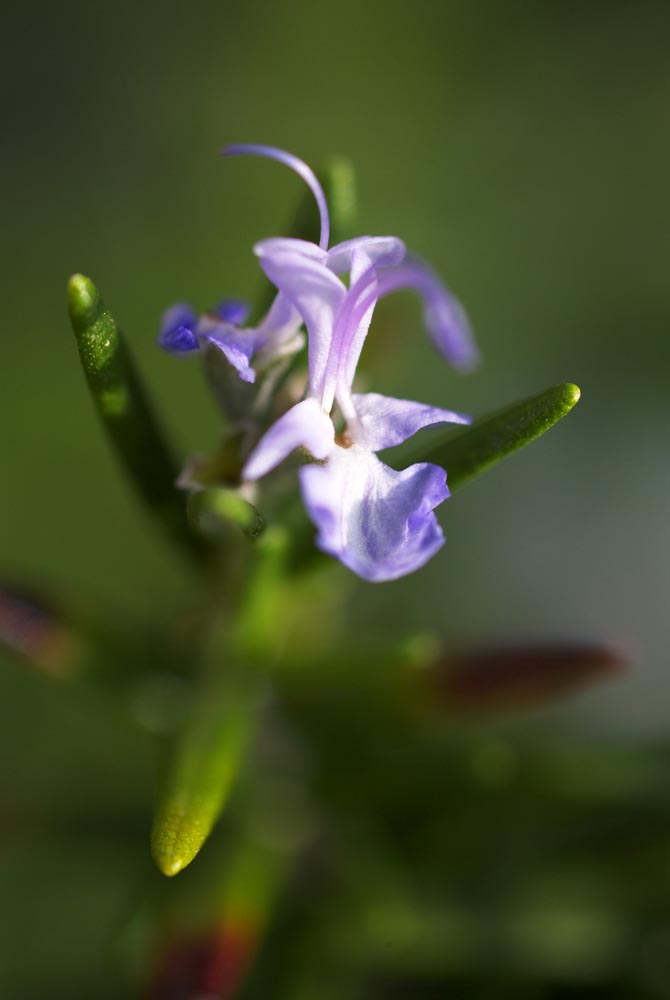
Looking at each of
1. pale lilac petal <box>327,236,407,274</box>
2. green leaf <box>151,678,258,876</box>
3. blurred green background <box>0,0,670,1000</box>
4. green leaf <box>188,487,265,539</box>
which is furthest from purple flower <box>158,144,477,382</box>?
blurred green background <box>0,0,670,1000</box>

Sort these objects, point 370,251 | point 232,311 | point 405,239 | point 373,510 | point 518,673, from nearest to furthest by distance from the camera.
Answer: point 373,510
point 370,251
point 232,311
point 518,673
point 405,239

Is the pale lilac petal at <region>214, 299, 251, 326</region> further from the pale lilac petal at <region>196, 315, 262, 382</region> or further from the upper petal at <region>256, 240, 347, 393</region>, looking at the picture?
the upper petal at <region>256, 240, 347, 393</region>

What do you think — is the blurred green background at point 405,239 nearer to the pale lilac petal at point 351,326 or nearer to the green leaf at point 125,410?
the green leaf at point 125,410

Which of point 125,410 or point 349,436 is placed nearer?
point 349,436

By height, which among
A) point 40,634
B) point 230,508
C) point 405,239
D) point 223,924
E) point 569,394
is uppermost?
point 569,394

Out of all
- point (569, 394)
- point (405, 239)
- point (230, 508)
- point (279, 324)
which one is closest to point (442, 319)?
point (279, 324)

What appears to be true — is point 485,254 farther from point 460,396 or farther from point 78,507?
point 78,507

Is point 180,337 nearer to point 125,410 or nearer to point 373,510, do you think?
point 125,410
